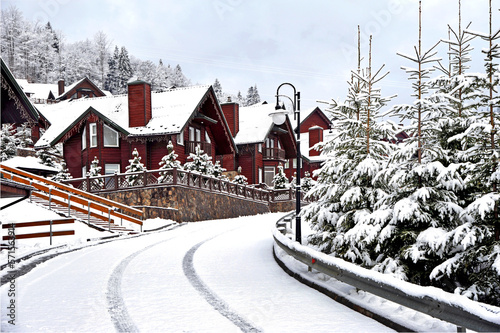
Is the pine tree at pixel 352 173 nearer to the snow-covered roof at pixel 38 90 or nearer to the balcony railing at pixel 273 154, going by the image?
the balcony railing at pixel 273 154

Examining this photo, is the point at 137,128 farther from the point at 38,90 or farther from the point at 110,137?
the point at 38,90

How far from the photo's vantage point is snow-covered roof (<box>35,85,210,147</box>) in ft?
107

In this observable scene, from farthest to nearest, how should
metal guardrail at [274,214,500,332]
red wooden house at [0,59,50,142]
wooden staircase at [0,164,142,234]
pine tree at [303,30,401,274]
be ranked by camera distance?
wooden staircase at [0,164,142,234]
red wooden house at [0,59,50,142]
pine tree at [303,30,401,274]
metal guardrail at [274,214,500,332]

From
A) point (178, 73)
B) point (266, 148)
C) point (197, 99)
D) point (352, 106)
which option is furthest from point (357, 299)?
point (178, 73)

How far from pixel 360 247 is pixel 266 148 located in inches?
1394

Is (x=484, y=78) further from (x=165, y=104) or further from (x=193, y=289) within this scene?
(x=165, y=104)

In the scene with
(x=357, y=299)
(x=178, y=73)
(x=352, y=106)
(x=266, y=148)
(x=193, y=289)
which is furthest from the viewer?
(x=178, y=73)

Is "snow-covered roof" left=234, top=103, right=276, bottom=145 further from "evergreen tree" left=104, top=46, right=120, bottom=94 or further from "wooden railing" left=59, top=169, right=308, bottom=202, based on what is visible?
"evergreen tree" left=104, top=46, right=120, bottom=94

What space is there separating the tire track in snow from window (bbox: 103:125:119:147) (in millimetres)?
24863

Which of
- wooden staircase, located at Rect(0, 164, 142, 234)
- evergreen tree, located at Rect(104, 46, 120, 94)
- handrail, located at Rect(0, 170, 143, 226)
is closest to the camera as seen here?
handrail, located at Rect(0, 170, 143, 226)

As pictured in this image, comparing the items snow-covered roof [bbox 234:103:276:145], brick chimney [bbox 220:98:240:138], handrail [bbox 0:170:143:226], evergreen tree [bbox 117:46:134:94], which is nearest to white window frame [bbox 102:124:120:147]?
handrail [bbox 0:170:143:226]

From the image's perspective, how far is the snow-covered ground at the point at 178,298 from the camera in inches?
247

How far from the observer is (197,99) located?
3447 centimetres

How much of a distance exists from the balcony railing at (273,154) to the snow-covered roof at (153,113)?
1220 cm
